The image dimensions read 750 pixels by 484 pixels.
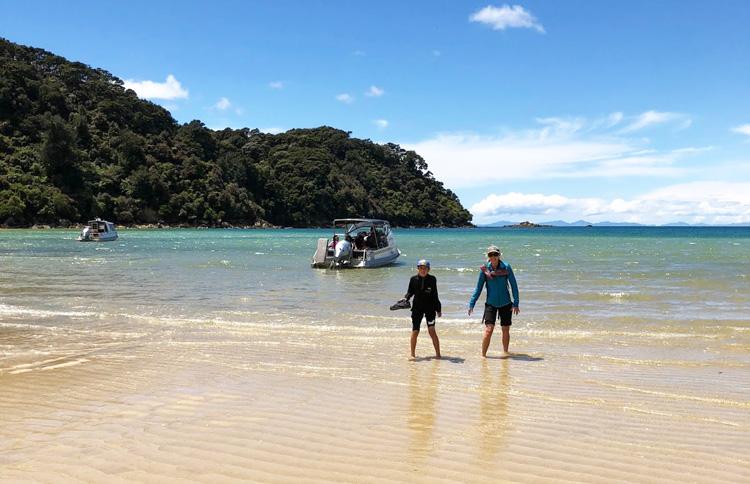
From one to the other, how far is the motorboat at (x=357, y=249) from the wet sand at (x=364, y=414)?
18.5m

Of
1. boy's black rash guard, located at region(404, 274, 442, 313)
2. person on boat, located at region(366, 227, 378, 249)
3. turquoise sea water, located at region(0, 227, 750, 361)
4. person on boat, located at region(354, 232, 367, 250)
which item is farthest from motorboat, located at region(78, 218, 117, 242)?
boy's black rash guard, located at region(404, 274, 442, 313)

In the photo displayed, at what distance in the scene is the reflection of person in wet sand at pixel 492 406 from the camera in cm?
526

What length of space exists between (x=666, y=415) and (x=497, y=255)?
3520mm

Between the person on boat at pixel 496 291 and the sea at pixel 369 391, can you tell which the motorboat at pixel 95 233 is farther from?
the person on boat at pixel 496 291

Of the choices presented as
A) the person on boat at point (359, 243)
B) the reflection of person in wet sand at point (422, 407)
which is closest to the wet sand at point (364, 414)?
the reflection of person in wet sand at point (422, 407)

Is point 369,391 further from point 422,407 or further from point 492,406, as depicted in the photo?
point 492,406

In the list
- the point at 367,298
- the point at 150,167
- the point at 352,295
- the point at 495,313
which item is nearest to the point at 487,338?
the point at 495,313

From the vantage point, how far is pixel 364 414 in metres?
6.16

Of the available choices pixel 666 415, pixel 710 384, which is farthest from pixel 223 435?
pixel 710 384

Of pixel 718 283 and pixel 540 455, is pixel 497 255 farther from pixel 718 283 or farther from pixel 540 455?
pixel 718 283

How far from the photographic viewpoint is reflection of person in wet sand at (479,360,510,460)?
526cm

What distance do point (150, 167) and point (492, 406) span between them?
379 feet

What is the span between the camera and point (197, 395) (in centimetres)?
685

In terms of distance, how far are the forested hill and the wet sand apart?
298 feet
